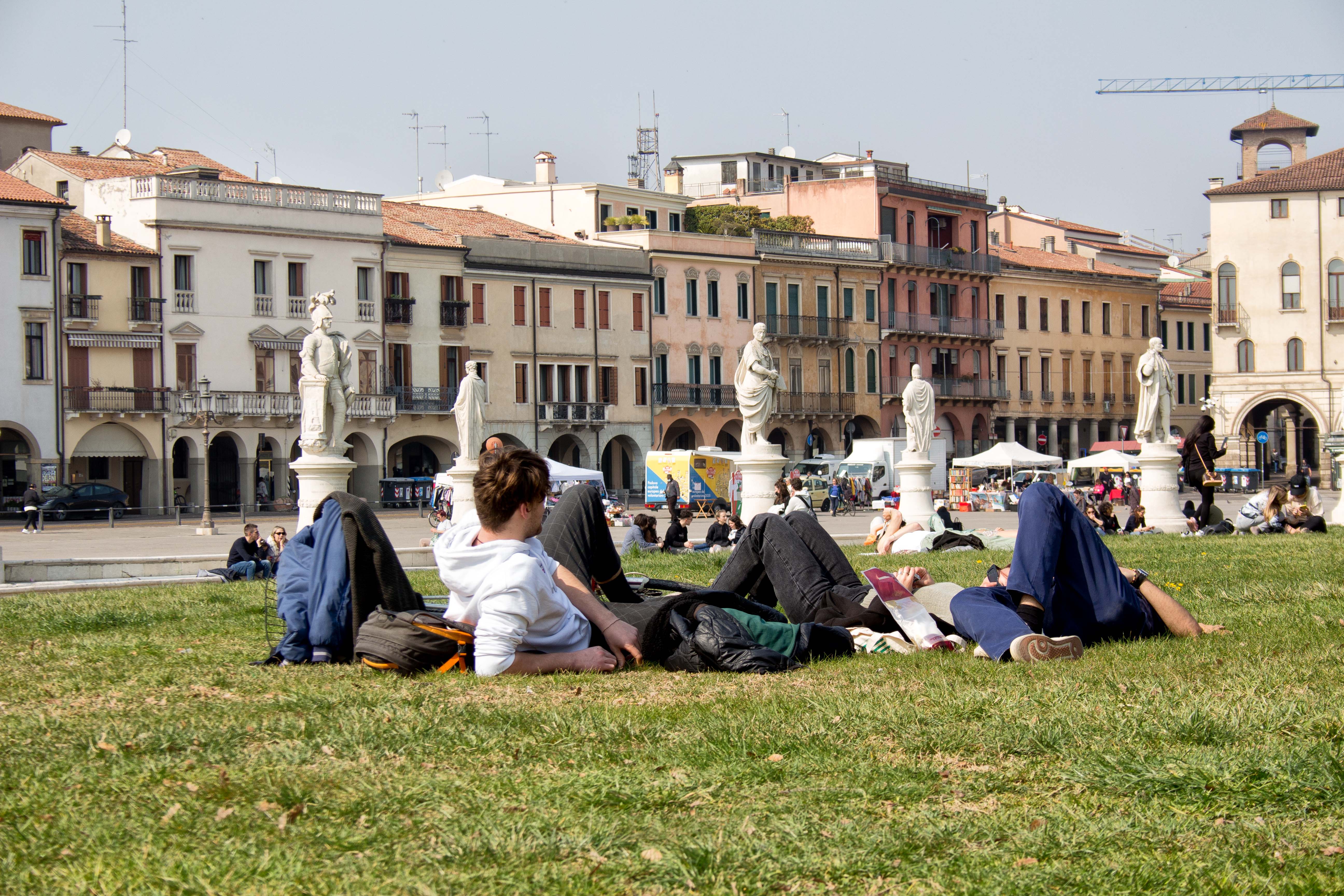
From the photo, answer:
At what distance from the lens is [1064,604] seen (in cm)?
743

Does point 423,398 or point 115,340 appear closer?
point 115,340

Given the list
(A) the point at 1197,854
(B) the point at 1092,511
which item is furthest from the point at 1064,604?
(B) the point at 1092,511

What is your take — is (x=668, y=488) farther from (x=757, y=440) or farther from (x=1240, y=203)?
(x=1240, y=203)

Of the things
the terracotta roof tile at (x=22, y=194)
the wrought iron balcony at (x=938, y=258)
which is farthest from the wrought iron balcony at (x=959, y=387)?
the terracotta roof tile at (x=22, y=194)

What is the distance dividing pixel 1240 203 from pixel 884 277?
54.7 feet

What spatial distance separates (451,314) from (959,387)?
87.0 feet

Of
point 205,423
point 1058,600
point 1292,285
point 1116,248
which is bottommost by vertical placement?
point 1058,600

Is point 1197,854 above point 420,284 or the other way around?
the other way around

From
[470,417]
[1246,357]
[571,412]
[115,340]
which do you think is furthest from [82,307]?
[1246,357]

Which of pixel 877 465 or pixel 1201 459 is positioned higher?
pixel 1201 459

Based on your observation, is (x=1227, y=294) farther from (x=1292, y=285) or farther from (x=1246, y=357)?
(x=1246, y=357)

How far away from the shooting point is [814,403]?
223 ft

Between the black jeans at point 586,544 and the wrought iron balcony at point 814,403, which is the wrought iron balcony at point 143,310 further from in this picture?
the black jeans at point 586,544

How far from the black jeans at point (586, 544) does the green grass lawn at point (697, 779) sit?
79cm
